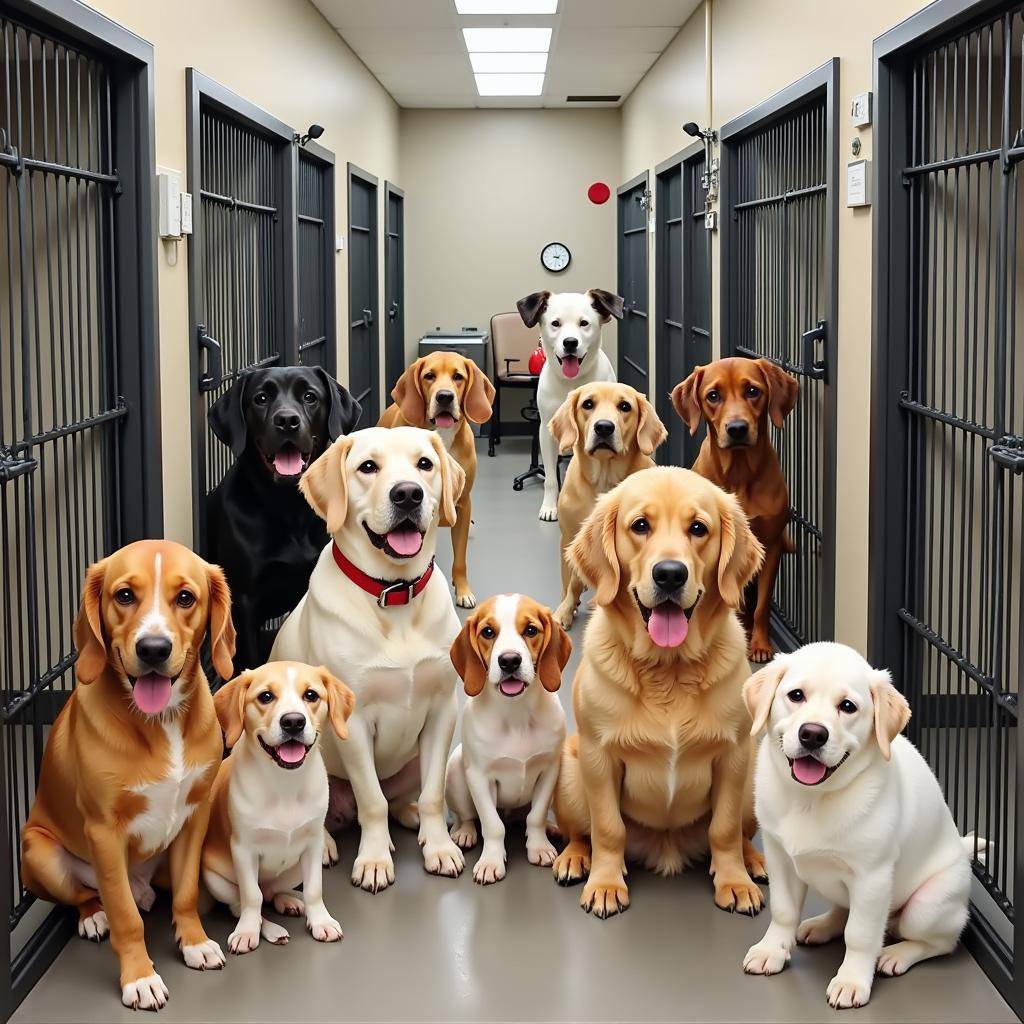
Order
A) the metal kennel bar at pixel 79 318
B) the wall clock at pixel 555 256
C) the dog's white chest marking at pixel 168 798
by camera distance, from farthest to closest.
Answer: the wall clock at pixel 555 256 → the metal kennel bar at pixel 79 318 → the dog's white chest marking at pixel 168 798

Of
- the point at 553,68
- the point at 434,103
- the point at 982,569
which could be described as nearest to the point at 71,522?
the point at 982,569

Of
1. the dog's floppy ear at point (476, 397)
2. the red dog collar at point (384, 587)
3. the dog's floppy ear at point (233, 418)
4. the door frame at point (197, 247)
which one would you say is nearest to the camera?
the red dog collar at point (384, 587)

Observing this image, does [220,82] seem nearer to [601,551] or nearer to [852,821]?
[601,551]

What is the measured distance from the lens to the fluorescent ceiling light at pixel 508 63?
899 centimetres

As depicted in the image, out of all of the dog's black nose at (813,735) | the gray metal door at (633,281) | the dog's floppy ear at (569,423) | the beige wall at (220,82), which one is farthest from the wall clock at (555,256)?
the dog's black nose at (813,735)

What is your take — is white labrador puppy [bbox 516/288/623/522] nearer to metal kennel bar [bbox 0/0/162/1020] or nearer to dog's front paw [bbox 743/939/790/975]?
metal kennel bar [bbox 0/0/162/1020]

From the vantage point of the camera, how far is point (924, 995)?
2.56m

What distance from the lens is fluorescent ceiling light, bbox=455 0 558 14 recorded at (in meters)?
7.24

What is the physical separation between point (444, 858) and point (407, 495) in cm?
85

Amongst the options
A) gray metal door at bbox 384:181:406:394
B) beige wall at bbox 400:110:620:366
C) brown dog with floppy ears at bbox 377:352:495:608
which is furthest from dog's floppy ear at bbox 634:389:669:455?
beige wall at bbox 400:110:620:366

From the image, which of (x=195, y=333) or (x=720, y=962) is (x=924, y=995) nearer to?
(x=720, y=962)

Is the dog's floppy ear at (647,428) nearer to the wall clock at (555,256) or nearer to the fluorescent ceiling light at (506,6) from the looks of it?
the fluorescent ceiling light at (506,6)

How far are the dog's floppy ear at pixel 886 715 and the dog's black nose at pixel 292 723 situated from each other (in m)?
1.09

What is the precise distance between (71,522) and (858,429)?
7.50ft
